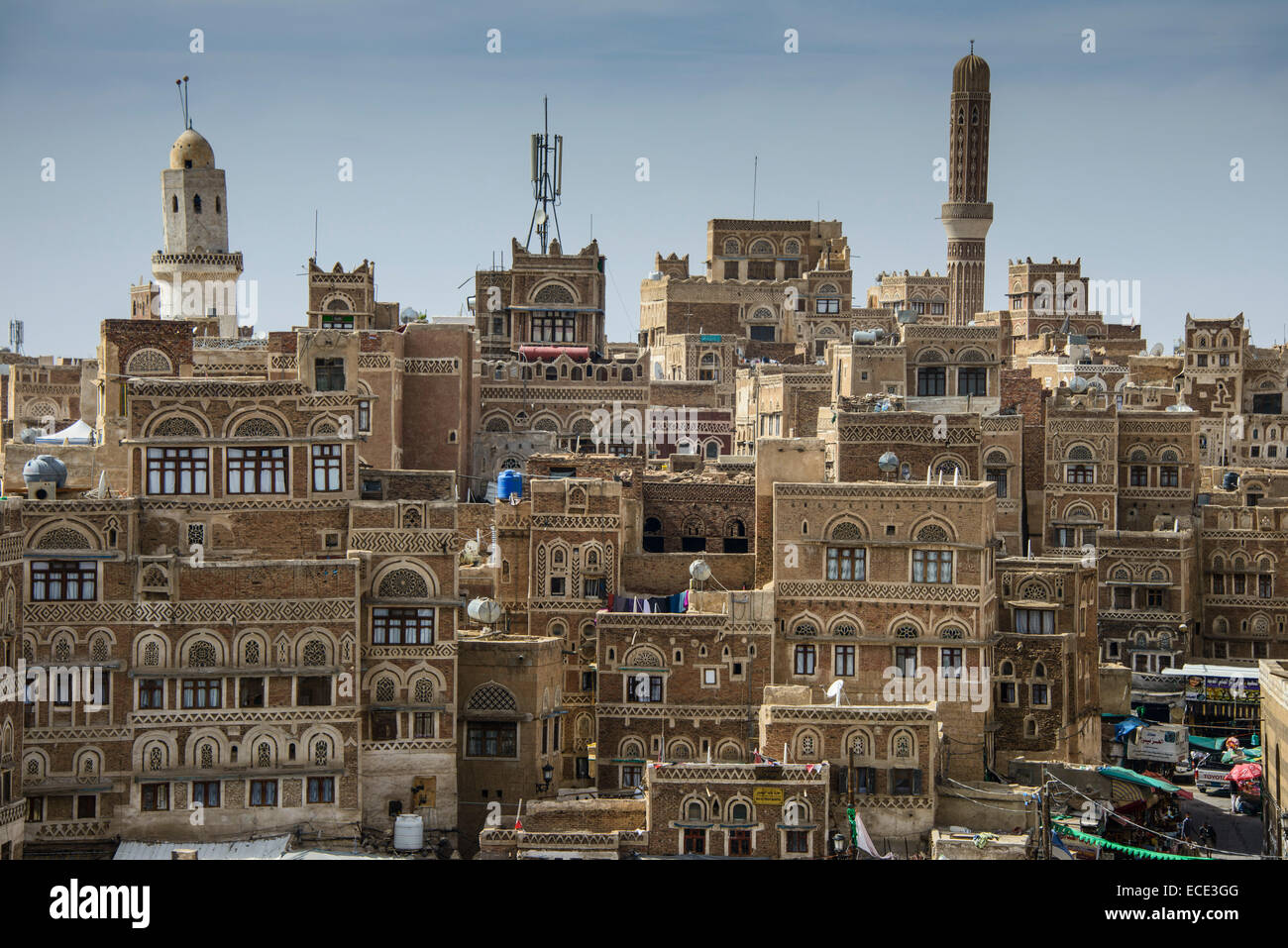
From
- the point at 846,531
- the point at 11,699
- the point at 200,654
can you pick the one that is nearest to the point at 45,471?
the point at 200,654

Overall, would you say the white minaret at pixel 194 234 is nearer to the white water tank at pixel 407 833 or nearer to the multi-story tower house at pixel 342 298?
the multi-story tower house at pixel 342 298

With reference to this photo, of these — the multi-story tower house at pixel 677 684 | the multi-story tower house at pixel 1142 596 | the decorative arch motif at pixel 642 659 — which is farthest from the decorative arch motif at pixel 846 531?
the multi-story tower house at pixel 1142 596

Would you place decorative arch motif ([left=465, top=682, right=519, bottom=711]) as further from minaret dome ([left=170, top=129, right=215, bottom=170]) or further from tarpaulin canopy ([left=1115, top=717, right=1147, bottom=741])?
minaret dome ([left=170, top=129, right=215, bottom=170])

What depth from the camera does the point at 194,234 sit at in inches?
3428

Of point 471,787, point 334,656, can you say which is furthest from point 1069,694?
point 334,656

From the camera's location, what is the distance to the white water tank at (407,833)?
4575 centimetres

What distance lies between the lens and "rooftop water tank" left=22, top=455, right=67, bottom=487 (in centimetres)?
4716

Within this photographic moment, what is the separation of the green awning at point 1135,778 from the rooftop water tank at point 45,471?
29969 mm

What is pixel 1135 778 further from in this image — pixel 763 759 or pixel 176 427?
pixel 176 427

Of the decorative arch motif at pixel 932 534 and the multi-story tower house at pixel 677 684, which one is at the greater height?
the decorative arch motif at pixel 932 534

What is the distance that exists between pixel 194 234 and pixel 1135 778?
51.4m

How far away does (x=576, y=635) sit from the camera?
55062mm
